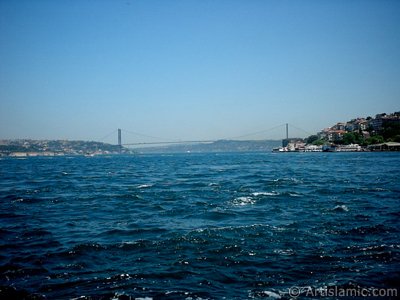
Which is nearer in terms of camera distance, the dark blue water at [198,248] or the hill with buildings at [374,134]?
the dark blue water at [198,248]

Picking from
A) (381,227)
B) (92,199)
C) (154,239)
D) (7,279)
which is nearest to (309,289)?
(154,239)

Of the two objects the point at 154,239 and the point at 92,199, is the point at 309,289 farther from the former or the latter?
the point at 92,199

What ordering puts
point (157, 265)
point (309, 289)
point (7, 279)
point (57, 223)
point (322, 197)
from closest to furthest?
point (309, 289) < point (7, 279) < point (157, 265) < point (57, 223) < point (322, 197)

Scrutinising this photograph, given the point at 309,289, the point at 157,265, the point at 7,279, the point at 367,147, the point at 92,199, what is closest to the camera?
the point at 309,289

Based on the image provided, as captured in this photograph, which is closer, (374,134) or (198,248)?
(198,248)

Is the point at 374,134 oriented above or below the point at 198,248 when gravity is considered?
above

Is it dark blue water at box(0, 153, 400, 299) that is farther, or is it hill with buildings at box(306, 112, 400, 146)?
hill with buildings at box(306, 112, 400, 146)

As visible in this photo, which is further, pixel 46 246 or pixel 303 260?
pixel 46 246

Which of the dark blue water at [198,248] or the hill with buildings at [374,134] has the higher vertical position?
the hill with buildings at [374,134]

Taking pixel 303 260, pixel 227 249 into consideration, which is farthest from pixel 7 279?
pixel 303 260

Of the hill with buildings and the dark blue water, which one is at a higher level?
the hill with buildings
